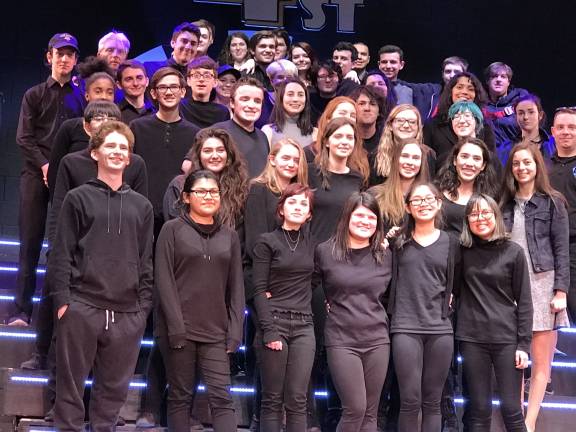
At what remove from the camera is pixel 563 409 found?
211 inches

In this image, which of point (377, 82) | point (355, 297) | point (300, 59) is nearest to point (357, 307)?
point (355, 297)

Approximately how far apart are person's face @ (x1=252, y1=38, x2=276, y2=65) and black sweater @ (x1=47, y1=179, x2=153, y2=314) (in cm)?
249

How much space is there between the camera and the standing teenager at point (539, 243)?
202 inches

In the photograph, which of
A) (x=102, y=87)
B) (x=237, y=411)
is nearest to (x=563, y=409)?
(x=237, y=411)

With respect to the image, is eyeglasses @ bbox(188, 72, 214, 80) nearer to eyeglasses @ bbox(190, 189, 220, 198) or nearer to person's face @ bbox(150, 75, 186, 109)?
person's face @ bbox(150, 75, 186, 109)

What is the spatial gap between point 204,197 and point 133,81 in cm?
142

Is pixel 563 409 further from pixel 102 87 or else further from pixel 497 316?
pixel 102 87

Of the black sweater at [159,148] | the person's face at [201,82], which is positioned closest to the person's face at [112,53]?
the person's face at [201,82]

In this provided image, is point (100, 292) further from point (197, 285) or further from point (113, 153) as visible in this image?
point (113, 153)

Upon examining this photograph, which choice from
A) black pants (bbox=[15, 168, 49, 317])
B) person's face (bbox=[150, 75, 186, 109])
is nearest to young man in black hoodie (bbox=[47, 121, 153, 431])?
person's face (bbox=[150, 75, 186, 109])

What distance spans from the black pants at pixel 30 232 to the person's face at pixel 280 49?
6.93 feet

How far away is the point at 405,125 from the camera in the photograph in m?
5.57

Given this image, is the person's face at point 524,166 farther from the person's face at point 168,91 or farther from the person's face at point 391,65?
the person's face at point 391,65

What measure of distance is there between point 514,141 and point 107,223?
3.14 metres
